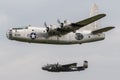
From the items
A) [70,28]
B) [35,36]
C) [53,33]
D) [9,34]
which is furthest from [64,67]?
[9,34]

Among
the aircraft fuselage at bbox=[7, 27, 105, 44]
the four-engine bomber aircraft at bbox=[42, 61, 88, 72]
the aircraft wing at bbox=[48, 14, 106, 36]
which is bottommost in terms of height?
the four-engine bomber aircraft at bbox=[42, 61, 88, 72]

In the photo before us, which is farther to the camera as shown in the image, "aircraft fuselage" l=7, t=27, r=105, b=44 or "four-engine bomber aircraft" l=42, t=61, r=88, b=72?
"four-engine bomber aircraft" l=42, t=61, r=88, b=72

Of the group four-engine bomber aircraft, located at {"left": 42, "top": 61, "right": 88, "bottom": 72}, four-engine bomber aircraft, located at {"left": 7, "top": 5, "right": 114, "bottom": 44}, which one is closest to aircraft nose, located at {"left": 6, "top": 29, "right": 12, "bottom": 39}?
four-engine bomber aircraft, located at {"left": 7, "top": 5, "right": 114, "bottom": 44}

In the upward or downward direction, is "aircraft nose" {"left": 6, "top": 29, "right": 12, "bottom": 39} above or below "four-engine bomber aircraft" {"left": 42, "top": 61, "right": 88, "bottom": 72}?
above

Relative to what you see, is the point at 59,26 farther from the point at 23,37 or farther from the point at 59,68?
the point at 59,68

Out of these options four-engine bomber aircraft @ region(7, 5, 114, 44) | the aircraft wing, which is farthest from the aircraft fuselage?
the aircraft wing

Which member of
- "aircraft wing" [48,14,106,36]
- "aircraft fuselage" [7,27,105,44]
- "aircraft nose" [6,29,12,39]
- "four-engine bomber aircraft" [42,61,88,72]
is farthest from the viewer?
"four-engine bomber aircraft" [42,61,88,72]

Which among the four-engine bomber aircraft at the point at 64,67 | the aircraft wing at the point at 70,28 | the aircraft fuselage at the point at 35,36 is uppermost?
the aircraft wing at the point at 70,28

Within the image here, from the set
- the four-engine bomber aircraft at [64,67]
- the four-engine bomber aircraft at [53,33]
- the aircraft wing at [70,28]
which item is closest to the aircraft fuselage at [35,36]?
the four-engine bomber aircraft at [53,33]

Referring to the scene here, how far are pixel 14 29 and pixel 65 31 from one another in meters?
9.16

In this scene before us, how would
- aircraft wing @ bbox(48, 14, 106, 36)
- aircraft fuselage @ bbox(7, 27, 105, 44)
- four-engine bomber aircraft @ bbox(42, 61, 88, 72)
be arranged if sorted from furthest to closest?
four-engine bomber aircraft @ bbox(42, 61, 88, 72)
aircraft fuselage @ bbox(7, 27, 105, 44)
aircraft wing @ bbox(48, 14, 106, 36)

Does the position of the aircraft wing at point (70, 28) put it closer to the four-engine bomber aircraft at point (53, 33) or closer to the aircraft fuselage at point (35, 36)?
the four-engine bomber aircraft at point (53, 33)

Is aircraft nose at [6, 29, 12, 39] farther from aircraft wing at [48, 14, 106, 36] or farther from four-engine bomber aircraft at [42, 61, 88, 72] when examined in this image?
four-engine bomber aircraft at [42, 61, 88, 72]

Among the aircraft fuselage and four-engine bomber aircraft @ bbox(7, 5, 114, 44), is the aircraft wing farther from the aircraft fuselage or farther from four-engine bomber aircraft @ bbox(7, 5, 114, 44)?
the aircraft fuselage
